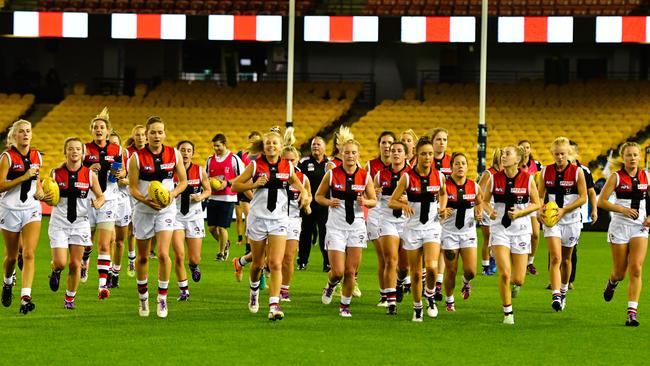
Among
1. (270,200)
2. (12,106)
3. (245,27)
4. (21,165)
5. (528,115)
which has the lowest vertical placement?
(270,200)

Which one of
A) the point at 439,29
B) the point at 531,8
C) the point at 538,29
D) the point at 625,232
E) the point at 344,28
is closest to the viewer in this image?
the point at 625,232

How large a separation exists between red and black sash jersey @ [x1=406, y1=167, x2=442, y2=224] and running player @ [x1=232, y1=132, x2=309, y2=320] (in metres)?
1.05

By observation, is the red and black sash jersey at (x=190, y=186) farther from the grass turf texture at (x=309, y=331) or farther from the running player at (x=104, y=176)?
the grass turf texture at (x=309, y=331)

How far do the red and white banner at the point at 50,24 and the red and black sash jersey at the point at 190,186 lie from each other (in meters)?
18.8

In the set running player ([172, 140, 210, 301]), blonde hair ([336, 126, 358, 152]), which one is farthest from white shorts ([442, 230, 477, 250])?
running player ([172, 140, 210, 301])

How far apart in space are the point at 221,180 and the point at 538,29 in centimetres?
1551

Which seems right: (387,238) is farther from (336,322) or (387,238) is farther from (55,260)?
(55,260)

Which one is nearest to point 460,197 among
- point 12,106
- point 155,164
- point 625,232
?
point 625,232

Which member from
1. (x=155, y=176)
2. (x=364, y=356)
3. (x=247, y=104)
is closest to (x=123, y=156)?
(x=155, y=176)

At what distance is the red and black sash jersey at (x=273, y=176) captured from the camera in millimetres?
12422

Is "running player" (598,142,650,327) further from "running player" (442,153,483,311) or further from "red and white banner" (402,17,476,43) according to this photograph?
"red and white banner" (402,17,476,43)

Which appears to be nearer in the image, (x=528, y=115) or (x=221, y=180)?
(x=221, y=180)

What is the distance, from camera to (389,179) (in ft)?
43.3

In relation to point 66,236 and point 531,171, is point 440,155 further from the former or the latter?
point 66,236
